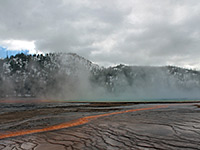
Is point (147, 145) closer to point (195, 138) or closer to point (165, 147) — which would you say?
point (165, 147)

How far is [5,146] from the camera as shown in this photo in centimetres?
780

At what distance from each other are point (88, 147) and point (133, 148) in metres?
1.84

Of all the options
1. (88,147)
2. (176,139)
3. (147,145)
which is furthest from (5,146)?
(176,139)

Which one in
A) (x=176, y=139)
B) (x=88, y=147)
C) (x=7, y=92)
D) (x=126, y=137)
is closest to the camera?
(x=88, y=147)

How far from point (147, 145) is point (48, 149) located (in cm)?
410

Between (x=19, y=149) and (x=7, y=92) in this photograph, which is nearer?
(x=19, y=149)

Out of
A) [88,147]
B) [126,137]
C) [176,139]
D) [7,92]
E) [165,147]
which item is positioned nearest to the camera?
[165,147]

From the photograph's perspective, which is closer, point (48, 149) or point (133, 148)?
point (133, 148)

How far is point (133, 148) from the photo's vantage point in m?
6.43

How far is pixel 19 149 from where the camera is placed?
7133mm

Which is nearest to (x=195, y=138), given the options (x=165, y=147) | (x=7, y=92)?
(x=165, y=147)

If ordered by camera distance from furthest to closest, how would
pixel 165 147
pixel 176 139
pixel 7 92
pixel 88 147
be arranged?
pixel 7 92
pixel 176 139
pixel 88 147
pixel 165 147

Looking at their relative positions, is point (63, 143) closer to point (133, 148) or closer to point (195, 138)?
point (133, 148)

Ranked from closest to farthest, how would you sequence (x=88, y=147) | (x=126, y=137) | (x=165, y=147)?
(x=165, y=147) → (x=88, y=147) → (x=126, y=137)
